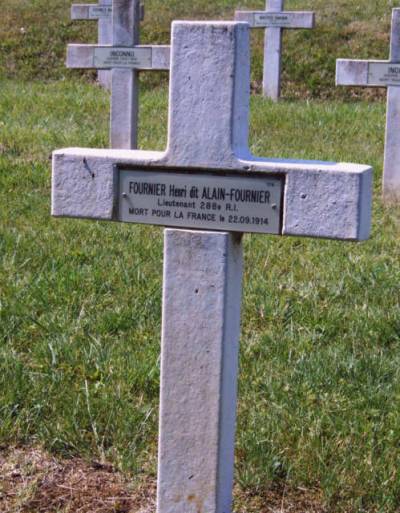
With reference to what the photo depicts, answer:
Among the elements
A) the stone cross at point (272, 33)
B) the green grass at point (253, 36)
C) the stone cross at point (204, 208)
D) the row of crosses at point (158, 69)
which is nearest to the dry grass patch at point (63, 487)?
the stone cross at point (204, 208)

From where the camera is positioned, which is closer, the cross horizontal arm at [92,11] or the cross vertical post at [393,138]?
the cross vertical post at [393,138]

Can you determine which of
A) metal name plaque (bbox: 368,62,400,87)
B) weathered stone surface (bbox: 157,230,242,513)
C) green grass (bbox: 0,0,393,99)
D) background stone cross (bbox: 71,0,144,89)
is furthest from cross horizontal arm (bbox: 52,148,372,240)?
green grass (bbox: 0,0,393,99)

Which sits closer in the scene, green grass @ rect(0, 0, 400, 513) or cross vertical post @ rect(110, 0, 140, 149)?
green grass @ rect(0, 0, 400, 513)

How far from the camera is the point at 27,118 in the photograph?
9.69 metres

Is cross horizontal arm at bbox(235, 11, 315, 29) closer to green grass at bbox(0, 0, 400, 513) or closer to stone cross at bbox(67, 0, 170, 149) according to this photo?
stone cross at bbox(67, 0, 170, 149)

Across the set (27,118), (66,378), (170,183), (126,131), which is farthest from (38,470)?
(27,118)

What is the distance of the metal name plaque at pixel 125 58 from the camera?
7844 millimetres

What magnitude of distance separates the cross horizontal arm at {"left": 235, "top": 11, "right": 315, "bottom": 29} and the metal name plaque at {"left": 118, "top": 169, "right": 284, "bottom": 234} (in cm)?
1060

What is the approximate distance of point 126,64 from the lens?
7.92m

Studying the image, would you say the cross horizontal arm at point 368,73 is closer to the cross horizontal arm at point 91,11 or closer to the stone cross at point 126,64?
the stone cross at point 126,64

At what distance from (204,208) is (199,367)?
43cm

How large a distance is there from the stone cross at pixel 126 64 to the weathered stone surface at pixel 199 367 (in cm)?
524

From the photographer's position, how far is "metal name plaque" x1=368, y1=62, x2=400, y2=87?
7828 mm

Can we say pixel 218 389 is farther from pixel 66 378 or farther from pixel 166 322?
pixel 66 378
